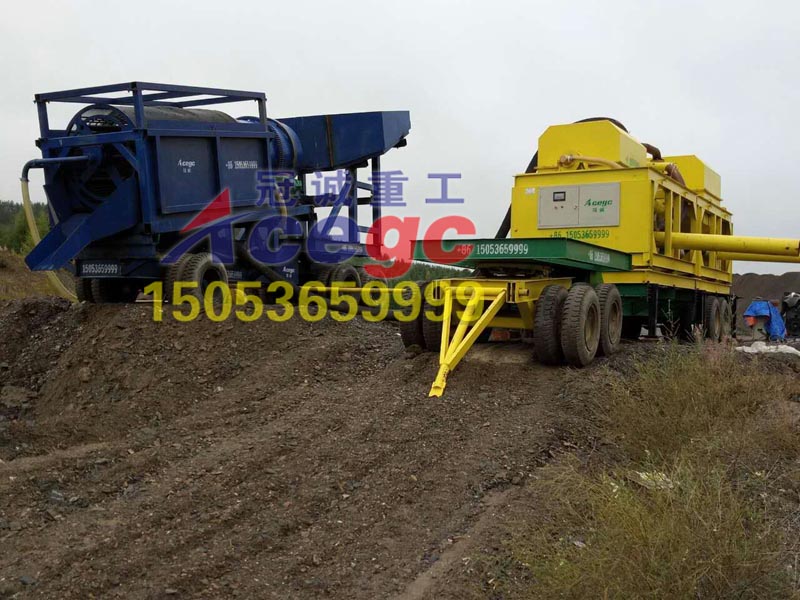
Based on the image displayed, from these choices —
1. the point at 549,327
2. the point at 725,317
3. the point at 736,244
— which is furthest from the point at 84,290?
the point at 725,317

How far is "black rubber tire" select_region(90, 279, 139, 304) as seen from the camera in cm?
1130

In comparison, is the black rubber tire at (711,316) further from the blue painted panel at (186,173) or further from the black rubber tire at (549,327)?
the blue painted panel at (186,173)

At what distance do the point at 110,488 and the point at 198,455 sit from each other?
0.78 meters

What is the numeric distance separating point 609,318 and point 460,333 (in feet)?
7.30

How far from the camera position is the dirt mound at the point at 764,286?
28.4m

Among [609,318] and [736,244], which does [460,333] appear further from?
[736,244]

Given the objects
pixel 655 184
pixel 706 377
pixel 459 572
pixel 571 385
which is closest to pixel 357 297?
pixel 655 184

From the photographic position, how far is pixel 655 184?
10516mm

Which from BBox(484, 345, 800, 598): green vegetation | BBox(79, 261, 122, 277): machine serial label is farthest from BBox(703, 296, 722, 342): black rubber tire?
BBox(79, 261, 122, 277): machine serial label

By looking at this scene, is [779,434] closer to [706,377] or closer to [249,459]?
[706,377]

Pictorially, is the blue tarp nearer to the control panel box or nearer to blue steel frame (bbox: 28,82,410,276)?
the control panel box

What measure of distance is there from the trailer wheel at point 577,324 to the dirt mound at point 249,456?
24 centimetres

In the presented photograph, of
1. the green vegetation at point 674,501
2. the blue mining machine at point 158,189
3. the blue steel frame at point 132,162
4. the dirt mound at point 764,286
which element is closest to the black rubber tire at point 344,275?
the blue mining machine at point 158,189

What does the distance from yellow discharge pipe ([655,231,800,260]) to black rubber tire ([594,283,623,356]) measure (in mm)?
2038
